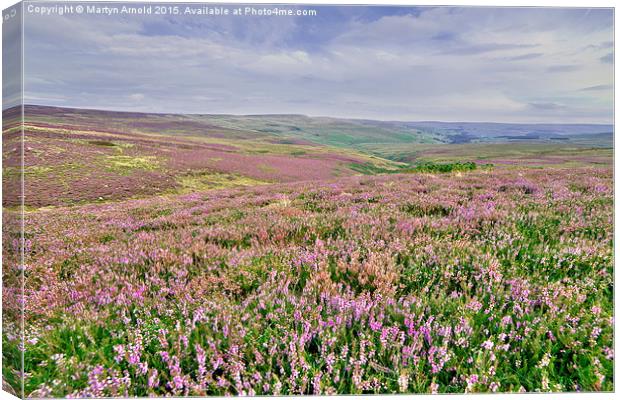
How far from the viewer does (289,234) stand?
3.61 meters

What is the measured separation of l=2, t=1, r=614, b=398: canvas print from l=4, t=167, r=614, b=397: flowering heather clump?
2 centimetres

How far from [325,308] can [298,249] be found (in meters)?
0.88

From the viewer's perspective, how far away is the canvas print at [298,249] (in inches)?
78.7

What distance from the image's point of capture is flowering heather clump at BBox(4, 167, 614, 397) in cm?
197

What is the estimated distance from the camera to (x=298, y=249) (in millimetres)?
3115

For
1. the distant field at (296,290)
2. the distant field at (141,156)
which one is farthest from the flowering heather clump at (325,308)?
the distant field at (141,156)

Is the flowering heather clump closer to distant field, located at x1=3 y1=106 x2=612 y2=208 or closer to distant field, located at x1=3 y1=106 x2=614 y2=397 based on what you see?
distant field, located at x1=3 y1=106 x2=614 y2=397

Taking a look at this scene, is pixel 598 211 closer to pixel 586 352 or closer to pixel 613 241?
pixel 613 241

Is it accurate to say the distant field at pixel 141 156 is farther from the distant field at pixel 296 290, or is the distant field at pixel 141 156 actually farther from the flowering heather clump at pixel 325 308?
the flowering heather clump at pixel 325 308

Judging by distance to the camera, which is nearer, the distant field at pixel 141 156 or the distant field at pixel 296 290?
the distant field at pixel 296 290

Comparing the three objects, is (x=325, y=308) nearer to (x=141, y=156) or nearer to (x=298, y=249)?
(x=298, y=249)

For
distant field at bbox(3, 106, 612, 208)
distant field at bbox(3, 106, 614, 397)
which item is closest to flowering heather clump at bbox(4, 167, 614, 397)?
distant field at bbox(3, 106, 614, 397)

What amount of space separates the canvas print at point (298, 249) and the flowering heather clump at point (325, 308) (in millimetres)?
17

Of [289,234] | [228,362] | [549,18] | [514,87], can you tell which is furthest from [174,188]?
[549,18]
